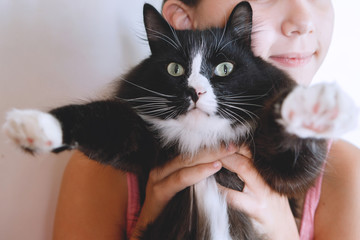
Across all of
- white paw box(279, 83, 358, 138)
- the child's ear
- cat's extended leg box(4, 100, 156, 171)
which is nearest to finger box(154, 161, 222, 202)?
cat's extended leg box(4, 100, 156, 171)

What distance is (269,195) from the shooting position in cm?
104

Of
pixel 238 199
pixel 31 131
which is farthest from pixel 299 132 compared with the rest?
pixel 31 131

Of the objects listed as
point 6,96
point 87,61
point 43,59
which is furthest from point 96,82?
point 6,96

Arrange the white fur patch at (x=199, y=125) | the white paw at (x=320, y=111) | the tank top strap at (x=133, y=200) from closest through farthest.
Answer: the white paw at (x=320, y=111), the white fur patch at (x=199, y=125), the tank top strap at (x=133, y=200)

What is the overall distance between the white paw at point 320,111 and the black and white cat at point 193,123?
5 cm

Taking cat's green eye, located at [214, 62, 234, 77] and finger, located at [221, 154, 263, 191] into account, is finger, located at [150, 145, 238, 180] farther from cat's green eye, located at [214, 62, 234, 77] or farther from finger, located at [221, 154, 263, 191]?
cat's green eye, located at [214, 62, 234, 77]

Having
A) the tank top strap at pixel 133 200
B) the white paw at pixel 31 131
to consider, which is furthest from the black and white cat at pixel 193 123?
the tank top strap at pixel 133 200

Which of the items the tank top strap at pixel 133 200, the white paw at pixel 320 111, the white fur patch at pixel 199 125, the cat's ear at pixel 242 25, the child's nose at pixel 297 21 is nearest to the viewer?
the white paw at pixel 320 111

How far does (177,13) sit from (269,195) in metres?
0.87

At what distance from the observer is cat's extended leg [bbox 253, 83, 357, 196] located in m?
0.65

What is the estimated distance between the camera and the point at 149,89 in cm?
102

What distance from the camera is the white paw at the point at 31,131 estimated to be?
0.73 m

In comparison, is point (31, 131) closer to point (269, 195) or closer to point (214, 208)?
point (214, 208)

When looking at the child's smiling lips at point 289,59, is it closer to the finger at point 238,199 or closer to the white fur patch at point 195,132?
the white fur patch at point 195,132
